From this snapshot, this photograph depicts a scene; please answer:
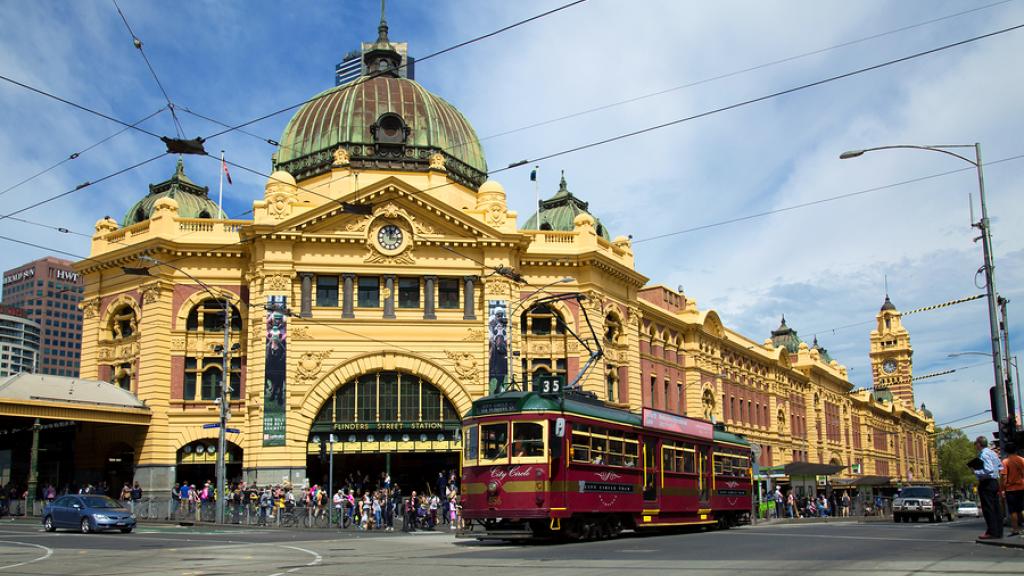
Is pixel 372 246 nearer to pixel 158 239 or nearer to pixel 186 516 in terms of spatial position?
pixel 158 239

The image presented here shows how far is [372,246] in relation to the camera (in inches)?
1886

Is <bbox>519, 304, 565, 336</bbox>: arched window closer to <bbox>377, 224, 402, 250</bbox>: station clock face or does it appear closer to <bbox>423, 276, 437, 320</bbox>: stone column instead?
<bbox>423, 276, 437, 320</bbox>: stone column

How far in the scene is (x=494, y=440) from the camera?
82.9ft

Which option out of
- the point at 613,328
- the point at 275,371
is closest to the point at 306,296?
the point at 275,371

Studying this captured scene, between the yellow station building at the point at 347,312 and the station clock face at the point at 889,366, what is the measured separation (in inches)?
4830

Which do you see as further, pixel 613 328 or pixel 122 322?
pixel 613 328

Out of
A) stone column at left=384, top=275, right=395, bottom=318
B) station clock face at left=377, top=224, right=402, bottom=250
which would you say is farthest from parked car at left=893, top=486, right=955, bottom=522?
station clock face at left=377, top=224, right=402, bottom=250

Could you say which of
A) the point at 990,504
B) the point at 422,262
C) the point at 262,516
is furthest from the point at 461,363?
the point at 990,504

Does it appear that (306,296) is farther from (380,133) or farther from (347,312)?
(380,133)

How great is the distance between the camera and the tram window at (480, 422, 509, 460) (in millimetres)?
25062

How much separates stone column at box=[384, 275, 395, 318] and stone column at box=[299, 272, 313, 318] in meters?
3.57

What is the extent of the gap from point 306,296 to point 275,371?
398 centimetres

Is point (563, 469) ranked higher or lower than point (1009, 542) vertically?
higher

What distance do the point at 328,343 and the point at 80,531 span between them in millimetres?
17220
